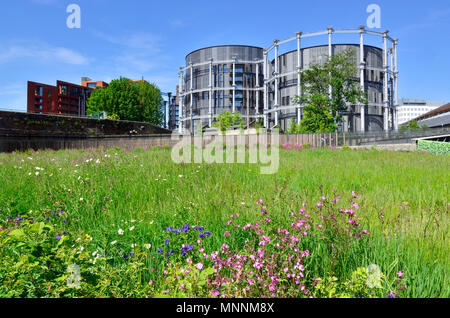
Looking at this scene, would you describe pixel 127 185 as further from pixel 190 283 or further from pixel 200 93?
pixel 200 93

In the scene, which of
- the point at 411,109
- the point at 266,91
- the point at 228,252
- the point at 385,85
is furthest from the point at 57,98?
the point at 411,109

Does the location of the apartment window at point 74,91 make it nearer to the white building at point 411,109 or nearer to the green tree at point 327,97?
the green tree at point 327,97

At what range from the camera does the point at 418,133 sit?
47.4 meters

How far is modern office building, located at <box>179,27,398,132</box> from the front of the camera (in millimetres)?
57812

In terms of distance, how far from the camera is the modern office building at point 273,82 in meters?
57.8

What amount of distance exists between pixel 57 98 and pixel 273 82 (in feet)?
291

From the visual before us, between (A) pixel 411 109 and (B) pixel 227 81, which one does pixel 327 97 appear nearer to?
(B) pixel 227 81

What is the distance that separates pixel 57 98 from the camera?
106562mm

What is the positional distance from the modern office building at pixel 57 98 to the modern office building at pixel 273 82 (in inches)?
2275

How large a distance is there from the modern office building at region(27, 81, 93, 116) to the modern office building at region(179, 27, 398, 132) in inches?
2275

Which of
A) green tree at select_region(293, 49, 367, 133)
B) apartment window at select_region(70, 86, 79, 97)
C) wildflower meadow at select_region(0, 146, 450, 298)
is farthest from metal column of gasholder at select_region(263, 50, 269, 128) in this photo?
apartment window at select_region(70, 86, 79, 97)

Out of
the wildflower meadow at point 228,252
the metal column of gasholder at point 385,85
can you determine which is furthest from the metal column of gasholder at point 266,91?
the wildflower meadow at point 228,252

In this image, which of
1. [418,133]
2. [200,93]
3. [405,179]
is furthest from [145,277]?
[200,93]
